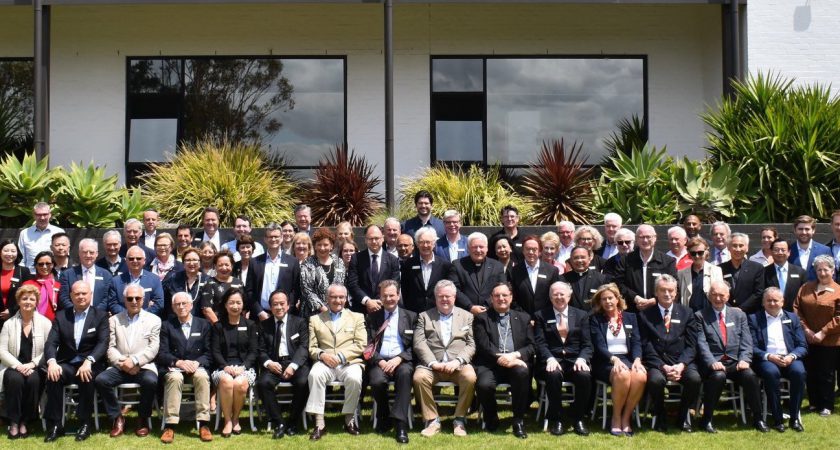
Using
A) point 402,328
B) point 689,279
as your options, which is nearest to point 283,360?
point 402,328

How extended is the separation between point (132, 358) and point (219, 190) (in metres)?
4.35

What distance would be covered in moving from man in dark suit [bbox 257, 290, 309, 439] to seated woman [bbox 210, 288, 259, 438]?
111mm

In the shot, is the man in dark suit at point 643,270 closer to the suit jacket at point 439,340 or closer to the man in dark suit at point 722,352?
the man in dark suit at point 722,352

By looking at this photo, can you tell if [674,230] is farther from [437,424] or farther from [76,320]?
[76,320]

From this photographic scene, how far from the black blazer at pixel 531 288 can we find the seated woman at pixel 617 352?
1.76ft

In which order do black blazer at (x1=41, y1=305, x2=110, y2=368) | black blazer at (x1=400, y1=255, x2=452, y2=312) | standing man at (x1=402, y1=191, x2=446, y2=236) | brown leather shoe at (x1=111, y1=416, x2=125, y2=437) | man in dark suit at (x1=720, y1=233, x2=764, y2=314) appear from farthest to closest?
standing man at (x1=402, y1=191, x2=446, y2=236) → black blazer at (x1=400, y1=255, x2=452, y2=312) → man in dark suit at (x1=720, y1=233, x2=764, y2=314) → black blazer at (x1=41, y1=305, x2=110, y2=368) → brown leather shoe at (x1=111, y1=416, x2=125, y2=437)

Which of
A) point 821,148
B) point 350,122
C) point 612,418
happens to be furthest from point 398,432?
point 350,122

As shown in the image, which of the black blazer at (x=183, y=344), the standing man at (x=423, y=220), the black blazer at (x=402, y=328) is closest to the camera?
the black blazer at (x=183, y=344)

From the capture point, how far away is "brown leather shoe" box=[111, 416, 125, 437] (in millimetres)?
8266

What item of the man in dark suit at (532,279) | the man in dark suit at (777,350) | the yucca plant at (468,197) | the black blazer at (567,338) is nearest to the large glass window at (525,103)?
the yucca plant at (468,197)

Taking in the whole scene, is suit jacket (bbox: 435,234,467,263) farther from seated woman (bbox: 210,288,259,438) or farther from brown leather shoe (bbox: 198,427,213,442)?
brown leather shoe (bbox: 198,427,213,442)

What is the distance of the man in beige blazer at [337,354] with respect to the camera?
27.5 ft

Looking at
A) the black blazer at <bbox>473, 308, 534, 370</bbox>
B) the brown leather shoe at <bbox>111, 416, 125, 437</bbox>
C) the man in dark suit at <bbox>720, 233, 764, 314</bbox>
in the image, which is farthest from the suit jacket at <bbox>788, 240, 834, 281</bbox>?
the brown leather shoe at <bbox>111, 416, 125, 437</bbox>

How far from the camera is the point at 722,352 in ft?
28.2
